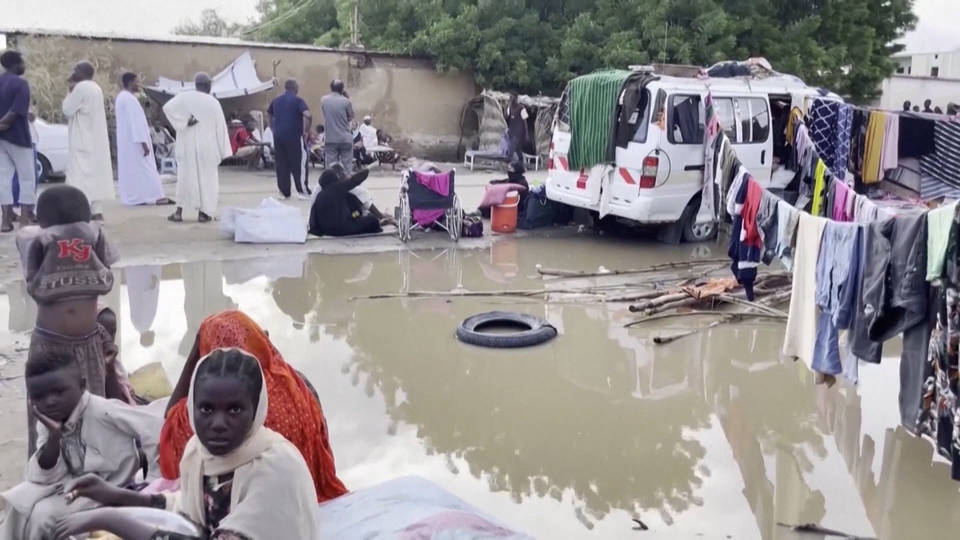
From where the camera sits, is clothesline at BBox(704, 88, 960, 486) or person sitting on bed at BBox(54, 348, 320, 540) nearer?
person sitting on bed at BBox(54, 348, 320, 540)

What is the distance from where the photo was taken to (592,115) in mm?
10461

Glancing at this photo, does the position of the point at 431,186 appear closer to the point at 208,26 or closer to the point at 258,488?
the point at 258,488

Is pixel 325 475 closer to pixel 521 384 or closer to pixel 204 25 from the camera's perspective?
pixel 521 384

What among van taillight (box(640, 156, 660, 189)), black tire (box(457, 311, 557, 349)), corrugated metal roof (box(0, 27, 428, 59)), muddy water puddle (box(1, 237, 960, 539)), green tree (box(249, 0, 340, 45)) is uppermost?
green tree (box(249, 0, 340, 45))

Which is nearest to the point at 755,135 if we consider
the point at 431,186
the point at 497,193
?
the point at 497,193

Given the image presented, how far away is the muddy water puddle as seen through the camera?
4352 mm

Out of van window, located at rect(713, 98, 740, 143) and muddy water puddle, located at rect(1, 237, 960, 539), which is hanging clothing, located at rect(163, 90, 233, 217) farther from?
van window, located at rect(713, 98, 740, 143)

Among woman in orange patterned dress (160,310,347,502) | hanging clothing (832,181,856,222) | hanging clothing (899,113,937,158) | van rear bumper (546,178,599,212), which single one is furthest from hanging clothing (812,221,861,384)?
hanging clothing (899,113,937,158)

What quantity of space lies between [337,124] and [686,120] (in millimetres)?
5860

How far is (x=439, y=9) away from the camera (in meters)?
20.6

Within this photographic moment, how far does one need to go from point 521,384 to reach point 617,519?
1.92 metres

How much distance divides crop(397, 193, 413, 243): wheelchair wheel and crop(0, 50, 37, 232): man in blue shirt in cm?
427

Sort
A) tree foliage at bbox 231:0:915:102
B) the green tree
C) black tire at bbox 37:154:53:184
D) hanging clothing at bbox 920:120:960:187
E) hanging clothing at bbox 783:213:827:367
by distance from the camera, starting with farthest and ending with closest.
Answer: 1. the green tree
2. tree foliage at bbox 231:0:915:102
3. black tire at bbox 37:154:53:184
4. hanging clothing at bbox 920:120:960:187
5. hanging clothing at bbox 783:213:827:367

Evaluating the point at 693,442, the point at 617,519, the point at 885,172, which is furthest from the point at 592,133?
the point at 617,519
